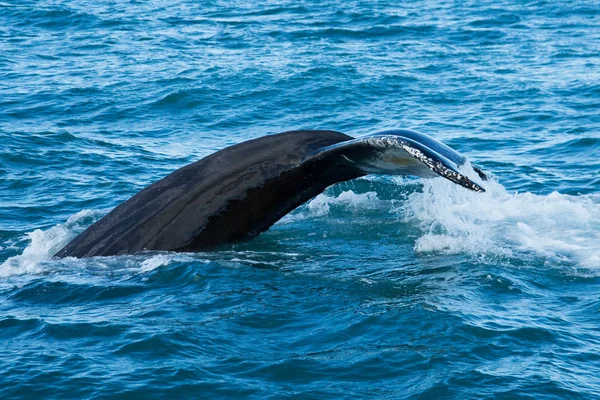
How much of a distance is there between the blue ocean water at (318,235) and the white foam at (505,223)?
1.6 inches

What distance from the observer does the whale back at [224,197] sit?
410 inches

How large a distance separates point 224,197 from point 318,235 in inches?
113

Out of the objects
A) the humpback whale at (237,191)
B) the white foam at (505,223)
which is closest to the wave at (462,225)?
the white foam at (505,223)

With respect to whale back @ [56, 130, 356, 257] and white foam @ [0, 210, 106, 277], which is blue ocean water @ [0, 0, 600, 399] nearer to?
white foam @ [0, 210, 106, 277]

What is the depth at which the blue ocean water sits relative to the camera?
9.23 metres

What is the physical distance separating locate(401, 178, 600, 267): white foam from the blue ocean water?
4cm

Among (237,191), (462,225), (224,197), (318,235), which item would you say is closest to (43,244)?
(318,235)

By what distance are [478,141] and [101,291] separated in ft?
34.5

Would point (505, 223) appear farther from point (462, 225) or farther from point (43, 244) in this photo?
point (43, 244)

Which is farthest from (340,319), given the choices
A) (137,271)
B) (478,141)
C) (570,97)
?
(570,97)

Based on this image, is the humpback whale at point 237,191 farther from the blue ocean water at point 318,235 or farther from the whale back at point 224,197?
the blue ocean water at point 318,235

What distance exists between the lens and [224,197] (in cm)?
1061

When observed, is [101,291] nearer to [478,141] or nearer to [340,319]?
[340,319]

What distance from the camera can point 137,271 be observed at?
11.3 meters
